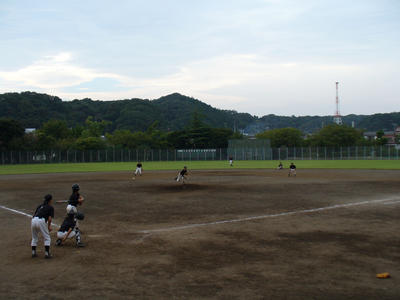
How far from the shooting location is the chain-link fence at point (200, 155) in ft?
239

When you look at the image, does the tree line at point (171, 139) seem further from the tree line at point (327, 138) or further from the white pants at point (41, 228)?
the white pants at point (41, 228)

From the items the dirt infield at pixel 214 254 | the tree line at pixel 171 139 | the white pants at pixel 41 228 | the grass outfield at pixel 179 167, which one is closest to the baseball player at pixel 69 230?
the dirt infield at pixel 214 254

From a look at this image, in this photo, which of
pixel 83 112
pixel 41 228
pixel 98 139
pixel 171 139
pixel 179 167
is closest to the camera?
pixel 41 228

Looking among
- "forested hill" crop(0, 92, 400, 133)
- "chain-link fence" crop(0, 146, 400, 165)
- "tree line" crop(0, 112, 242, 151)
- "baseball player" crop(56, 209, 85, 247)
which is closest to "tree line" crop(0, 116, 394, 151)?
"tree line" crop(0, 112, 242, 151)

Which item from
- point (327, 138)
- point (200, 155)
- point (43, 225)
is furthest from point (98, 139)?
point (43, 225)

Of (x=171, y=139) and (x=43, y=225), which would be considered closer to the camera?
(x=43, y=225)

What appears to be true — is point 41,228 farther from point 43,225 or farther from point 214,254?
point 214,254

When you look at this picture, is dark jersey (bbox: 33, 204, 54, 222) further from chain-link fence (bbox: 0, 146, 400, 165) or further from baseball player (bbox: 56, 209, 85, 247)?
chain-link fence (bbox: 0, 146, 400, 165)

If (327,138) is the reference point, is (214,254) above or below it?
below

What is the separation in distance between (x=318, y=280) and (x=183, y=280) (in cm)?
290

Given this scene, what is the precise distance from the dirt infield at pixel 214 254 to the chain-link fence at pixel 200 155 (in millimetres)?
60625

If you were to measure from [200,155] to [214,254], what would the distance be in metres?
75.6

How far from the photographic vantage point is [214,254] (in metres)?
9.76

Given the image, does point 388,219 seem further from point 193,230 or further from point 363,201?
point 193,230
